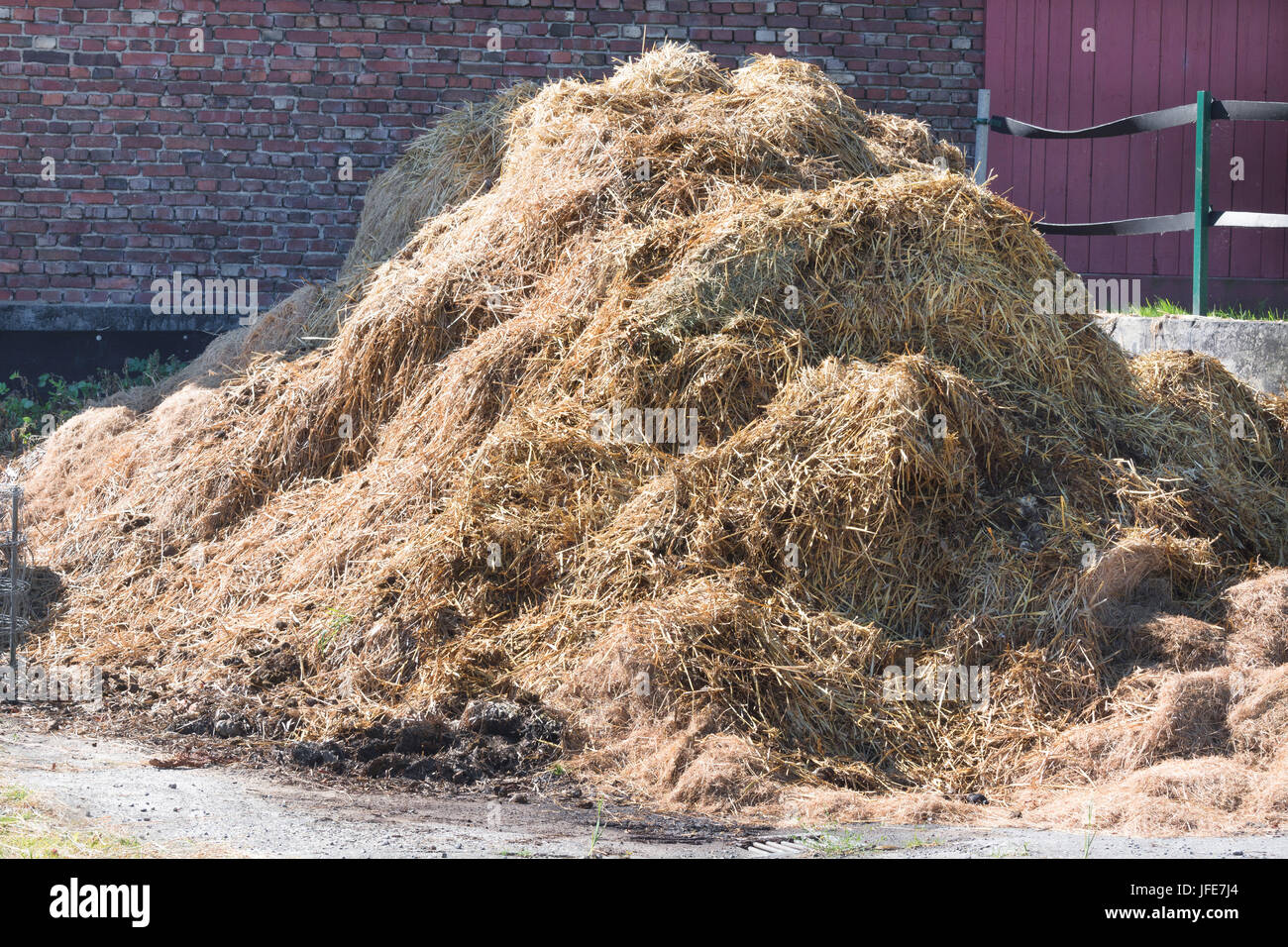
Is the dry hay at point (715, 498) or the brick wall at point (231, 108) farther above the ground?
the brick wall at point (231, 108)

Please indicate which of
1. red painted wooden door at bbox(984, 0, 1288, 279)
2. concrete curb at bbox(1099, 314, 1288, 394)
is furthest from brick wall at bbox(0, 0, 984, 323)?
concrete curb at bbox(1099, 314, 1288, 394)

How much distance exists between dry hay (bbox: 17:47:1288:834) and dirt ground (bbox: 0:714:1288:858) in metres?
0.25

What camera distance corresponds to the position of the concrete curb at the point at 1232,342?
604 centimetres

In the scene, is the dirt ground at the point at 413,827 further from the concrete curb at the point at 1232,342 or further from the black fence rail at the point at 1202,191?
the black fence rail at the point at 1202,191

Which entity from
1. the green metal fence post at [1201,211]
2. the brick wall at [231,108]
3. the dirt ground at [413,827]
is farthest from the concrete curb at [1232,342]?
the brick wall at [231,108]

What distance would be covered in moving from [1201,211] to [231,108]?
21.1 feet

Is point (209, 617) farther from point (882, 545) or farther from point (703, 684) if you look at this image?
point (882, 545)

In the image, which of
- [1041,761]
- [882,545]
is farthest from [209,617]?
[1041,761]

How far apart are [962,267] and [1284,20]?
569cm

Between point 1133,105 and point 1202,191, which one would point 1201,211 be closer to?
point 1202,191

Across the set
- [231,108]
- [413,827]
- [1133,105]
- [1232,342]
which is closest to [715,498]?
[413,827]

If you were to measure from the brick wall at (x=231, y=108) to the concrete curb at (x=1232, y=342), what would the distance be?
387cm

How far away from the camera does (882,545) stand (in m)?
4.61

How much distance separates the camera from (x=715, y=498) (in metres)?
4.73
